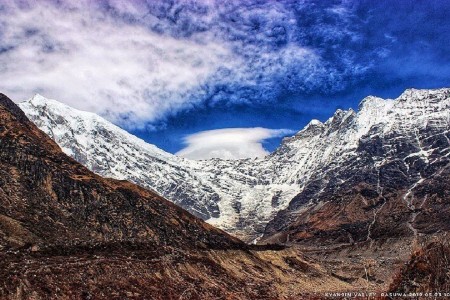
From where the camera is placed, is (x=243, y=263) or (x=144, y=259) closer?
(x=144, y=259)

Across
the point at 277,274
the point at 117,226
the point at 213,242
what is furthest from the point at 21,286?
the point at 277,274

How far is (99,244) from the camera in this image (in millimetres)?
99500

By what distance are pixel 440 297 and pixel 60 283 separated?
161 feet

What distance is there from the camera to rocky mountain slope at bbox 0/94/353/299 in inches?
3113

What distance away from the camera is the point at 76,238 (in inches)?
3905

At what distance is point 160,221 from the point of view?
5172 inches

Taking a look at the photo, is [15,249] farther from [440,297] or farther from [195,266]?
[440,297]

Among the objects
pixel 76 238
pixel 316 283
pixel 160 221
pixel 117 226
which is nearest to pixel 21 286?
pixel 76 238

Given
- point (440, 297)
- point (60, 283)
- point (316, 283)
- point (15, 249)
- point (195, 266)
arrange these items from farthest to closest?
point (316, 283) < point (195, 266) < point (15, 249) < point (60, 283) < point (440, 297)

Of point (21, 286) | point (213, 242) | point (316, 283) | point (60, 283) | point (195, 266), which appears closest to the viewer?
point (21, 286)

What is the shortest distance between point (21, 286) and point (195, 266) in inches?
1935

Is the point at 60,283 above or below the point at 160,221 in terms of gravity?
below

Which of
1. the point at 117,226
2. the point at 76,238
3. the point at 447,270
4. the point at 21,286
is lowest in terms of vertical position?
the point at 21,286

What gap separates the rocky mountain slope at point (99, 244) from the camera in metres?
79.1
